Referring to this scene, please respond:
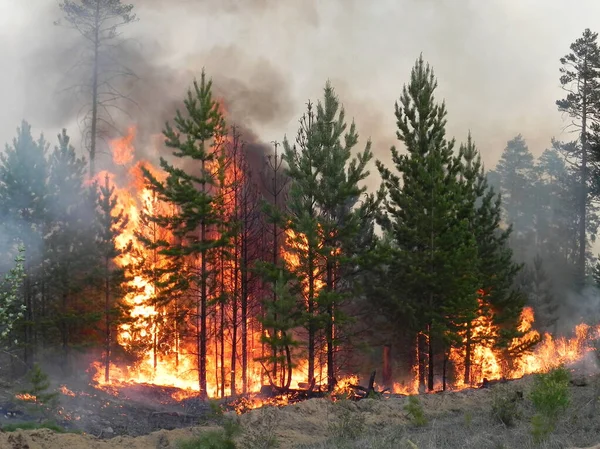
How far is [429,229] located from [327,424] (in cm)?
1218

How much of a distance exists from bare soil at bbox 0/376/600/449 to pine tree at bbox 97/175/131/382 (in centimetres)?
524

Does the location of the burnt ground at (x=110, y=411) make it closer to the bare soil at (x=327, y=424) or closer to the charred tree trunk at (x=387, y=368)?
the bare soil at (x=327, y=424)

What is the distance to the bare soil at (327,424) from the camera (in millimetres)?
11016

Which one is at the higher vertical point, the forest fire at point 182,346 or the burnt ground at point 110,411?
the forest fire at point 182,346

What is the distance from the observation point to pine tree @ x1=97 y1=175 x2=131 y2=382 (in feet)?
96.1

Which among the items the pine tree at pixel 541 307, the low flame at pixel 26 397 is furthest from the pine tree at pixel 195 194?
the pine tree at pixel 541 307

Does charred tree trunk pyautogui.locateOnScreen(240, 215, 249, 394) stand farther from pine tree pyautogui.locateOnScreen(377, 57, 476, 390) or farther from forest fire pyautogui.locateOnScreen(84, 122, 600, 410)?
pine tree pyautogui.locateOnScreen(377, 57, 476, 390)

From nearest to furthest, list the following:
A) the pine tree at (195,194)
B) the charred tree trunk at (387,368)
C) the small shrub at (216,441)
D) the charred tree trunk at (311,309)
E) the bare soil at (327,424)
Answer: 1. the bare soil at (327,424)
2. the small shrub at (216,441)
3. the charred tree trunk at (311,309)
4. the pine tree at (195,194)
5. the charred tree trunk at (387,368)

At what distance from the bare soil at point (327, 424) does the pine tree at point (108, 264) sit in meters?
5.24

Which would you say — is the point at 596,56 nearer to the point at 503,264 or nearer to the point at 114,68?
the point at 503,264

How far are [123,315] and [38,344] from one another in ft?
14.0

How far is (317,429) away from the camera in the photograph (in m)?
15.6

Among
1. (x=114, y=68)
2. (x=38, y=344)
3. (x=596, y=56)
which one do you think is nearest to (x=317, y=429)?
(x=38, y=344)

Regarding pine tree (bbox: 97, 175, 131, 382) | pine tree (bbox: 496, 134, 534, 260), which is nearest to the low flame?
pine tree (bbox: 97, 175, 131, 382)
